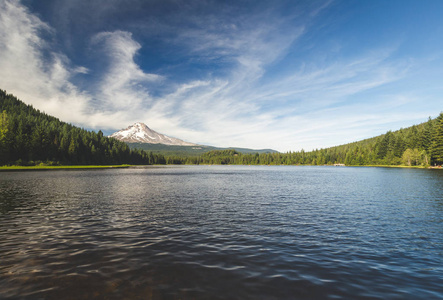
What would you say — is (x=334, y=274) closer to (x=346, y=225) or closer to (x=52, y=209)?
(x=346, y=225)

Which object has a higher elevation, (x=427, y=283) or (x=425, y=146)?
(x=425, y=146)

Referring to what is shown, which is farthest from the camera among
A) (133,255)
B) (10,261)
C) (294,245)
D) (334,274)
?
(294,245)

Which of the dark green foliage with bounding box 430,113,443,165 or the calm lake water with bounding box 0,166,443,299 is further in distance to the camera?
the dark green foliage with bounding box 430,113,443,165

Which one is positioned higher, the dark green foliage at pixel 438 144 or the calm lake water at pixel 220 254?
the dark green foliage at pixel 438 144

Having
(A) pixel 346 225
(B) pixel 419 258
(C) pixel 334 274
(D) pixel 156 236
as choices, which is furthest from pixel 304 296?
(A) pixel 346 225

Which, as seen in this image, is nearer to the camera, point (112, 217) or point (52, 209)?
point (112, 217)

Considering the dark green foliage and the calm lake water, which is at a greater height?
the dark green foliage

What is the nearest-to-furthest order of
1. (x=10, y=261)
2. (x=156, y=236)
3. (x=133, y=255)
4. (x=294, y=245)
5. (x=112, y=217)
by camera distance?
(x=10, y=261), (x=133, y=255), (x=294, y=245), (x=156, y=236), (x=112, y=217)

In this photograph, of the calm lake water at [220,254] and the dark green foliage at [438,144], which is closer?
the calm lake water at [220,254]

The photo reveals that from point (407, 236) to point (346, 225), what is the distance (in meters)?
4.74

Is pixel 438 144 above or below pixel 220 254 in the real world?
above

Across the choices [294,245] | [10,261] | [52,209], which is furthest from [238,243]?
[52,209]

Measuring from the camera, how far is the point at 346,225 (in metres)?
22.6

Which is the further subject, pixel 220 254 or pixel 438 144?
pixel 438 144
